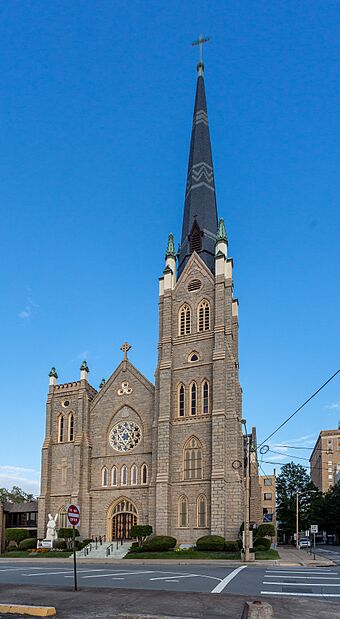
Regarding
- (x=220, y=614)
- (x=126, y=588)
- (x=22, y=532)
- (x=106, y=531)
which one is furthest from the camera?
(x=22, y=532)

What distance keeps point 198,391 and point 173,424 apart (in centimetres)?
313

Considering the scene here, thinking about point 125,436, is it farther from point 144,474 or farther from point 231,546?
point 231,546

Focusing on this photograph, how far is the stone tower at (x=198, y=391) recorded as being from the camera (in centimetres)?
4166

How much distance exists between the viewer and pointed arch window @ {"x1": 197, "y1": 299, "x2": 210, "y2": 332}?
46.7m

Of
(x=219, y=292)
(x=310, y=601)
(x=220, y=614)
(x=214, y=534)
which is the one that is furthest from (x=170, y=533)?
(x=220, y=614)

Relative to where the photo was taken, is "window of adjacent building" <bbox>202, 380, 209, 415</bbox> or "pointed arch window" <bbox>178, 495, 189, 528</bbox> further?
"window of adjacent building" <bbox>202, 380, 209, 415</bbox>

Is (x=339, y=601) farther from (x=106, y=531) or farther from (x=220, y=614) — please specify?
(x=106, y=531)

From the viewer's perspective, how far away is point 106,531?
153 feet

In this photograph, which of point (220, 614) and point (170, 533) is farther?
point (170, 533)

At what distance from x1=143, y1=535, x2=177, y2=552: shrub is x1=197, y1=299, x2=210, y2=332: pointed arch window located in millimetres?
15368

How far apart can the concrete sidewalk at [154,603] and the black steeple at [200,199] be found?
35530 millimetres

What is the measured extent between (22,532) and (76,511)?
36888 millimetres

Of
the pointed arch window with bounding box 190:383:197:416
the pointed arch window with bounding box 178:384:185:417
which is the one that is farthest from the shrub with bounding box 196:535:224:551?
the pointed arch window with bounding box 178:384:185:417

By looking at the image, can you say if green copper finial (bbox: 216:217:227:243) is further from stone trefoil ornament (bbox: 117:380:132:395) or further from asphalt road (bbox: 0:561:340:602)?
asphalt road (bbox: 0:561:340:602)
